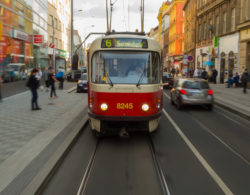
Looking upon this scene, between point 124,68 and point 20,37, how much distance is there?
16874 millimetres

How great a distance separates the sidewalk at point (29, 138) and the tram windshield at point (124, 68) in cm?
189

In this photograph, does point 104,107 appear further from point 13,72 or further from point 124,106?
point 13,72

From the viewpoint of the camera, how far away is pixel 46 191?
4.42m

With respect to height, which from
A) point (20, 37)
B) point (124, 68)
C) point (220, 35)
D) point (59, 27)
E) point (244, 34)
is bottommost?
point (124, 68)

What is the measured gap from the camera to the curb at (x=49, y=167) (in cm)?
419

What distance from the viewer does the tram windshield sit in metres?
7.16

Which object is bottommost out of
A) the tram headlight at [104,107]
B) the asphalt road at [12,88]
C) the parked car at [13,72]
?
the asphalt road at [12,88]

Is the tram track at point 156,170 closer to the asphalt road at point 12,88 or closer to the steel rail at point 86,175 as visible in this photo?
the steel rail at point 86,175

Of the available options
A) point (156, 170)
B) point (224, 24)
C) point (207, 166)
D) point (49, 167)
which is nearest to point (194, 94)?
point (207, 166)

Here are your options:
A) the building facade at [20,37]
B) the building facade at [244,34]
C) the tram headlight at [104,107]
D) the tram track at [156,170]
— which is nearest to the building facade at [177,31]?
the building facade at [244,34]

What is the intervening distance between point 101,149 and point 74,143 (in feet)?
2.81

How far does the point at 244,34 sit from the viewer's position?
80.7 feet

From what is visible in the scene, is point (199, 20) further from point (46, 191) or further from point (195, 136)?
point (46, 191)

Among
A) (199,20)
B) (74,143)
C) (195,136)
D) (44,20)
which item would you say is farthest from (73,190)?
(199,20)
